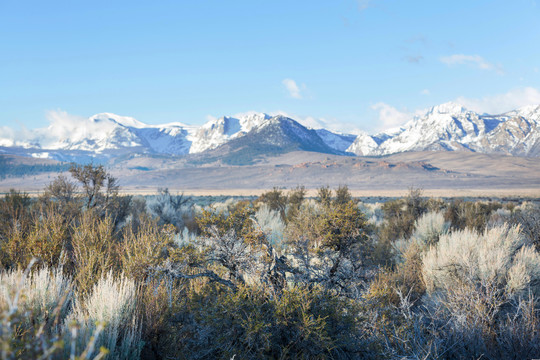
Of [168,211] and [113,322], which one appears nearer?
[113,322]

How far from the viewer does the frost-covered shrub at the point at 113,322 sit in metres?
3.50

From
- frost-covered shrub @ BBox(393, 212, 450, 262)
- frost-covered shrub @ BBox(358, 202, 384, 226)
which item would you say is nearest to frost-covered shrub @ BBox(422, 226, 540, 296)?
frost-covered shrub @ BBox(393, 212, 450, 262)

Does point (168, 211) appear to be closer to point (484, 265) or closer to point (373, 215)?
point (373, 215)

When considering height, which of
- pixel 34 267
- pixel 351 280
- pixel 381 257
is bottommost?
pixel 381 257

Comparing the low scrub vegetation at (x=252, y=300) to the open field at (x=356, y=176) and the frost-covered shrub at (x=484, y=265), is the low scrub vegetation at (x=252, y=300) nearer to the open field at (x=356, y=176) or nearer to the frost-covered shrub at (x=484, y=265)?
the frost-covered shrub at (x=484, y=265)

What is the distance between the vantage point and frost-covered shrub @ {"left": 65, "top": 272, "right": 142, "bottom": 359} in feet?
11.5

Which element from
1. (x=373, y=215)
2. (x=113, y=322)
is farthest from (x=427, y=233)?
(x=113, y=322)

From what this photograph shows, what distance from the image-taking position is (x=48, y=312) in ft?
12.0

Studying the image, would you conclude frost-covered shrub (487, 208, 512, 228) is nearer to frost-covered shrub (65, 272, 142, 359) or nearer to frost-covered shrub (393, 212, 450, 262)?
frost-covered shrub (393, 212, 450, 262)

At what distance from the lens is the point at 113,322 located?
148 inches

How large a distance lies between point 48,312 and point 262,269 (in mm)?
2363

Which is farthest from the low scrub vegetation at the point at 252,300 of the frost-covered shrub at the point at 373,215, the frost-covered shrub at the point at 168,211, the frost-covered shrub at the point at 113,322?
the frost-covered shrub at the point at 373,215

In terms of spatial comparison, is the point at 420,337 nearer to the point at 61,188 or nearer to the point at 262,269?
the point at 262,269

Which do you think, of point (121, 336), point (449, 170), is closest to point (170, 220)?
point (121, 336)
